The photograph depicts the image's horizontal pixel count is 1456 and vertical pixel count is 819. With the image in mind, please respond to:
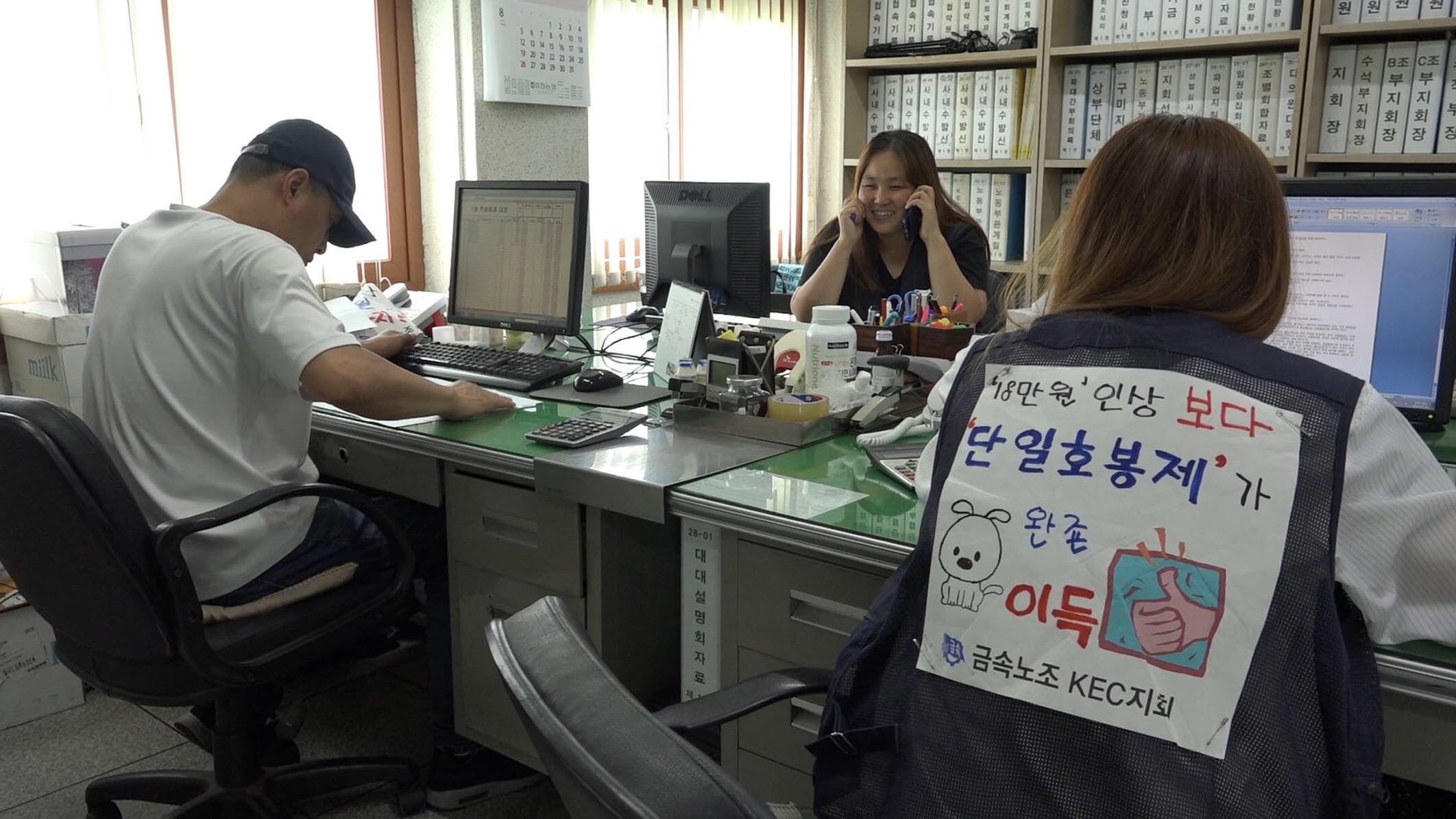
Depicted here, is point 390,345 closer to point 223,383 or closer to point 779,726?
point 223,383

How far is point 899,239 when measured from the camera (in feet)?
9.94

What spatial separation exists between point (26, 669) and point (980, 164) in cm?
298

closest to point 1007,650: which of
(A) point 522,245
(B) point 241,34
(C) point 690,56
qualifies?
(A) point 522,245

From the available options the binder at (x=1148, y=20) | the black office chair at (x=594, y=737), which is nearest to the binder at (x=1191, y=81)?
the binder at (x=1148, y=20)

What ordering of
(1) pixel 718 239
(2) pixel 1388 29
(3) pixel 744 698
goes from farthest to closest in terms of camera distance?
(2) pixel 1388 29, (1) pixel 718 239, (3) pixel 744 698

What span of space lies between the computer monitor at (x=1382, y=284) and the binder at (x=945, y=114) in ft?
7.34

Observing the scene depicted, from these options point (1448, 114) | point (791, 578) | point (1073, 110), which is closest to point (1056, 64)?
point (1073, 110)

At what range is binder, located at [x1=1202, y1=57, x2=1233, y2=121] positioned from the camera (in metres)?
3.18

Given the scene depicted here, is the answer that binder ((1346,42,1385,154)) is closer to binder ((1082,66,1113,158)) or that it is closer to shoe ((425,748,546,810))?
binder ((1082,66,1113,158))

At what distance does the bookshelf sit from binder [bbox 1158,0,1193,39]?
38 mm

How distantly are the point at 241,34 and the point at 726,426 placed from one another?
212cm

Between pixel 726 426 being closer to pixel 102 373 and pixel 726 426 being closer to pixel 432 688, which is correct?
pixel 432 688

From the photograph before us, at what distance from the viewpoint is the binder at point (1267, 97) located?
3.08 metres

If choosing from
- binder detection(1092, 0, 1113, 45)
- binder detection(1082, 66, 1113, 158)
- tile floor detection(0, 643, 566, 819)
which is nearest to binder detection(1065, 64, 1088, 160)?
binder detection(1082, 66, 1113, 158)
